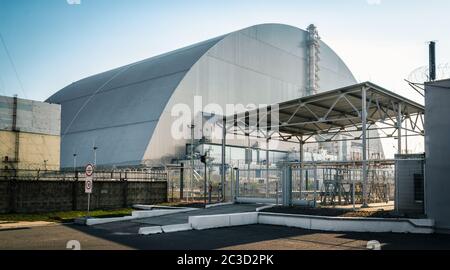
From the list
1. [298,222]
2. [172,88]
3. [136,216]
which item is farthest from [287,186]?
[172,88]

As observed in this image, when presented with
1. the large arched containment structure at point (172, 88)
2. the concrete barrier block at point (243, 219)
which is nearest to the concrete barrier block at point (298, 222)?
the concrete barrier block at point (243, 219)

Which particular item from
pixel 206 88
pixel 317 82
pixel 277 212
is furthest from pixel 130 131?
pixel 277 212

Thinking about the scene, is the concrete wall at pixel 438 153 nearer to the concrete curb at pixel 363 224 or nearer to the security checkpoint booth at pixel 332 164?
the concrete curb at pixel 363 224

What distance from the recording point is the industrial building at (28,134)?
38.9 metres

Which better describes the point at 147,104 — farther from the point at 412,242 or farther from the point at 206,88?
the point at 412,242

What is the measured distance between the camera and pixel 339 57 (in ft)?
240

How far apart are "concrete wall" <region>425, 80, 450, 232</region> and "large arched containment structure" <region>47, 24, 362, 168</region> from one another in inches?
1344

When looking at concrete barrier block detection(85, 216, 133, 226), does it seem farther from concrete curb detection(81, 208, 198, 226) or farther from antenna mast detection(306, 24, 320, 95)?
antenna mast detection(306, 24, 320, 95)

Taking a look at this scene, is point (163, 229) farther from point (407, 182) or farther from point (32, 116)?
point (32, 116)

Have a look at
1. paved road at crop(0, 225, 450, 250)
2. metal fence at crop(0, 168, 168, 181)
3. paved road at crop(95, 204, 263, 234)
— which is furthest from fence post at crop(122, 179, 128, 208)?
paved road at crop(0, 225, 450, 250)

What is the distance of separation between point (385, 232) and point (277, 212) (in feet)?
17.4

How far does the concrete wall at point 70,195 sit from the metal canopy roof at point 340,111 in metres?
7.26

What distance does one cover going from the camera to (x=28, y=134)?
133ft

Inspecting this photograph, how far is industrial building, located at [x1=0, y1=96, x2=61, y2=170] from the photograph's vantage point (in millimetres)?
38938
